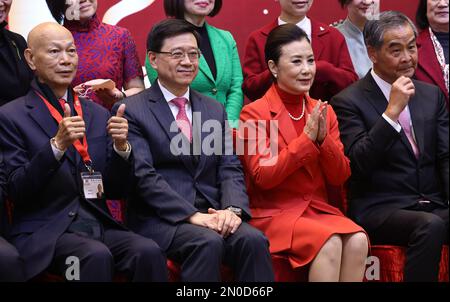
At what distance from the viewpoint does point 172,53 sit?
3.88 m

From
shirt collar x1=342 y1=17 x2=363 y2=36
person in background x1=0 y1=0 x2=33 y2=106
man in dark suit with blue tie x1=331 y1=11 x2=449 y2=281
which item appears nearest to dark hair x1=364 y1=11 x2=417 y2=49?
man in dark suit with blue tie x1=331 y1=11 x2=449 y2=281

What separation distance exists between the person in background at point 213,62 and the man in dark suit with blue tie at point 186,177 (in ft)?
1.12

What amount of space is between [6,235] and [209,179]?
893 mm

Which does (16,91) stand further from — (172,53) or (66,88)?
(172,53)

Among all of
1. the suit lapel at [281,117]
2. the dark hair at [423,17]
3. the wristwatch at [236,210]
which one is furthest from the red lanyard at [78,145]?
the dark hair at [423,17]

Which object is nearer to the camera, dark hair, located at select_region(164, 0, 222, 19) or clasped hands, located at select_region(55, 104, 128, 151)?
clasped hands, located at select_region(55, 104, 128, 151)

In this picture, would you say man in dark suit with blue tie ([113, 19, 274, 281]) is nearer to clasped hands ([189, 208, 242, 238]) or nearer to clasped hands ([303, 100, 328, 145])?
clasped hands ([189, 208, 242, 238])

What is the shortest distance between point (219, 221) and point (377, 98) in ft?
3.29

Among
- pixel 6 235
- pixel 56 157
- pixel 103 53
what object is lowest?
pixel 6 235

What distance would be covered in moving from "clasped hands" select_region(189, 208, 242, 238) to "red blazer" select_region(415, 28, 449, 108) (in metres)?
1.35

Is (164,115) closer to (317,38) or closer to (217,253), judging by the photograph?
(217,253)

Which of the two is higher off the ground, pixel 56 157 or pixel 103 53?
pixel 103 53

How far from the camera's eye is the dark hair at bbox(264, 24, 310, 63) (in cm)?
398
